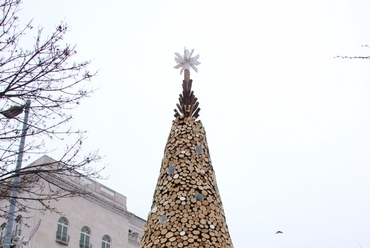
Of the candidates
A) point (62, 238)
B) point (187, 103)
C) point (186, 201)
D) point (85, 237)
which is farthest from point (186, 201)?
point (85, 237)

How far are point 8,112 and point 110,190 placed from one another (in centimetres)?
2109

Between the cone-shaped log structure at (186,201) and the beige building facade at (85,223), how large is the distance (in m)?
13.4

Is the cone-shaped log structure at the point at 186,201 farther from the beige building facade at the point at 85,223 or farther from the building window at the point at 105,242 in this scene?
the building window at the point at 105,242

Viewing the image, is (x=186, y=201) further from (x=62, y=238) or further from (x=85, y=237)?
(x=85, y=237)

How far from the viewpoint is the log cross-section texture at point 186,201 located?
8.15m

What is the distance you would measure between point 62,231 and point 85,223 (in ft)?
5.20

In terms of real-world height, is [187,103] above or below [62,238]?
above

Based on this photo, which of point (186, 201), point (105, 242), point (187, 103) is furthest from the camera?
point (105, 242)

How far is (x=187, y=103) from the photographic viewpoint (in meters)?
10.2

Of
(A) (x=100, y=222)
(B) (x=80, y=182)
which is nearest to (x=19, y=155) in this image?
(B) (x=80, y=182)

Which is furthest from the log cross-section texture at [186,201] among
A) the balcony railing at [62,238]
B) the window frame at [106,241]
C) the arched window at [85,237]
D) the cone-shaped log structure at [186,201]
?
the window frame at [106,241]

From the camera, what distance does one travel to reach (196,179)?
348 inches

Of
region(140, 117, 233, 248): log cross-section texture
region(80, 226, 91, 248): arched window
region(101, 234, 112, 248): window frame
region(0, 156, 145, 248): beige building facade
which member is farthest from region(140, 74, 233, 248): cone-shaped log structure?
region(101, 234, 112, 248): window frame

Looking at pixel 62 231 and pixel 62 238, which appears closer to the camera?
pixel 62 238
